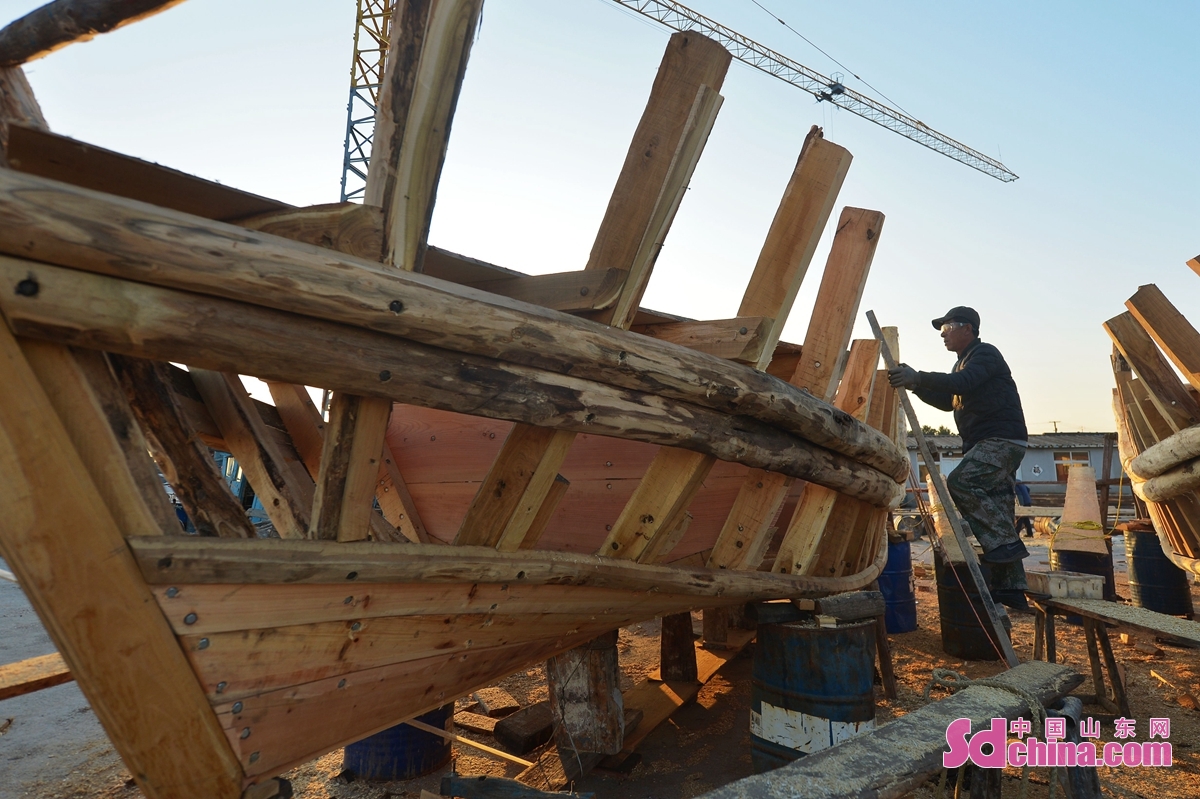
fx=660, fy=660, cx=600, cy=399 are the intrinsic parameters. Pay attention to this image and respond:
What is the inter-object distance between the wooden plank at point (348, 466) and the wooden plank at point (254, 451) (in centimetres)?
70

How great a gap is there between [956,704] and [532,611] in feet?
5.28

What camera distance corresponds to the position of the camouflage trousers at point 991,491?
449cm

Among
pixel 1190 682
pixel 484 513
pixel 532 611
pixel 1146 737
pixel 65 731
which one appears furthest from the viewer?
pixel 1190 682

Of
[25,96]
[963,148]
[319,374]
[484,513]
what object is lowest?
[484,513]

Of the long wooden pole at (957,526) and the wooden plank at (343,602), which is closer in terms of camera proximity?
the wooden plank at (343,602)

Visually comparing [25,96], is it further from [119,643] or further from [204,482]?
[119,643]

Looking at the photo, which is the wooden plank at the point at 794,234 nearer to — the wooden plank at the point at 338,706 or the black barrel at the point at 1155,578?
the wooden plank at the point at 338,706

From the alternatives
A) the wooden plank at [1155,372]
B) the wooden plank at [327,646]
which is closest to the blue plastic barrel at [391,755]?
the wooden plank at [327,646]

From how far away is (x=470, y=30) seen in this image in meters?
1.66

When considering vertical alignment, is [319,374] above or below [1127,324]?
below

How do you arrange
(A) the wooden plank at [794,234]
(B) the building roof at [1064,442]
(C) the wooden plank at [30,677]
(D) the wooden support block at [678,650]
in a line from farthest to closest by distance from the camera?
1. (B) the building roof at [1064,442]
2. (D) the wooden support block at [678,650]
3. (C) the wooden plank at [30,677]
4. (A) the wooden plank at [794,234]

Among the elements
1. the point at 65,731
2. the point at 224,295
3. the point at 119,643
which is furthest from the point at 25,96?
the point at 65,731

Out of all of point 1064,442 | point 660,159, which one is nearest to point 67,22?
point 660,159

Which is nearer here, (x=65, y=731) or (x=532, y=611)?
(x=532, y=611)
